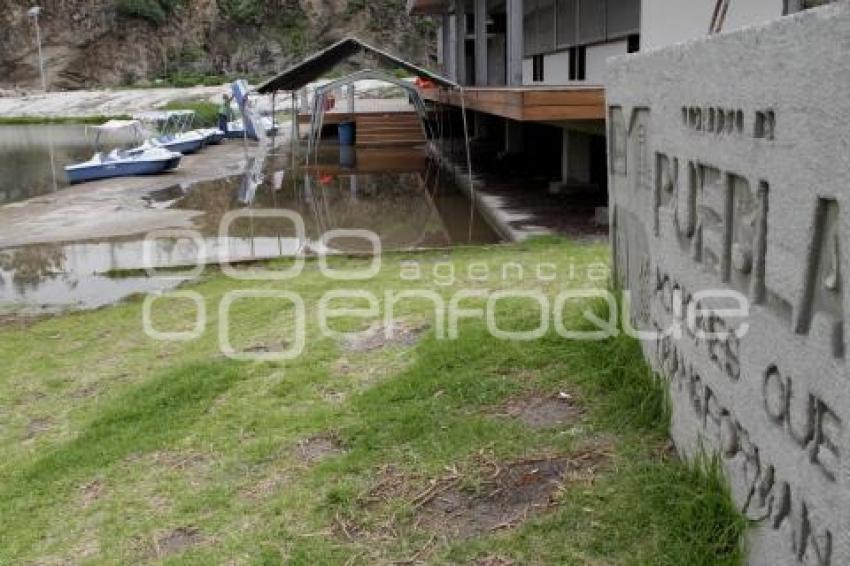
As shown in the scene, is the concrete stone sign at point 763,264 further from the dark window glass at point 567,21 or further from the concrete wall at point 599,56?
the dark window glass at point 567,21

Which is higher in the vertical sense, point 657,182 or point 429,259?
point 657,182

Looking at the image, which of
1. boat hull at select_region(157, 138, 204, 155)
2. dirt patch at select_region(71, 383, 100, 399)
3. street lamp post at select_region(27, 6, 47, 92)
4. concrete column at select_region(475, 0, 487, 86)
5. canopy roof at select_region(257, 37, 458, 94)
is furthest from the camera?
street lamp post at select_region(27, 6, 47, 92)

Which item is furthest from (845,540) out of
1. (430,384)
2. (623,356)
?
(430,384)

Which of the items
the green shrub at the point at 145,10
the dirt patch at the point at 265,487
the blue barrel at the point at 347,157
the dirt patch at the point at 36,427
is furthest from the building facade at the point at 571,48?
the green shrub at the point at 145,10

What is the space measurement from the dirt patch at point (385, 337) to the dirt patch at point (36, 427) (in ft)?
7.43

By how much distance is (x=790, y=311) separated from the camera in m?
2.95

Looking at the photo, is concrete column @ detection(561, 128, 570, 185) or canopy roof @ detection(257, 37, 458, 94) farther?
canopy roof @ detection(257, 37, 458, 94)

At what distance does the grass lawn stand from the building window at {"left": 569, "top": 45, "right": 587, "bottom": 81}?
10.7 meters

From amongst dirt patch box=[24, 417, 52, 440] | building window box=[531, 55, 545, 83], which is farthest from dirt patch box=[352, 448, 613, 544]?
building window box=[531, 55, 545, 83]

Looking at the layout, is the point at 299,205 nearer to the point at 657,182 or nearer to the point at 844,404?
the point at 657,182

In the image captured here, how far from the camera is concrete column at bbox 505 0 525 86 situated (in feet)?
61.4

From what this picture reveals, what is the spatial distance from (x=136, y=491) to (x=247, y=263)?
7.99 metres

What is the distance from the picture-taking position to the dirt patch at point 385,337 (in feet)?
23.4

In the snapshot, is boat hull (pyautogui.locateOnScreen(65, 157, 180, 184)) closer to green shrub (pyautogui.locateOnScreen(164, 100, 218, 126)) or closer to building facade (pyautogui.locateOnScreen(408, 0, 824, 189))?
building facade (pyautogui.locateOnScreen(408, 0, 824, 189))
